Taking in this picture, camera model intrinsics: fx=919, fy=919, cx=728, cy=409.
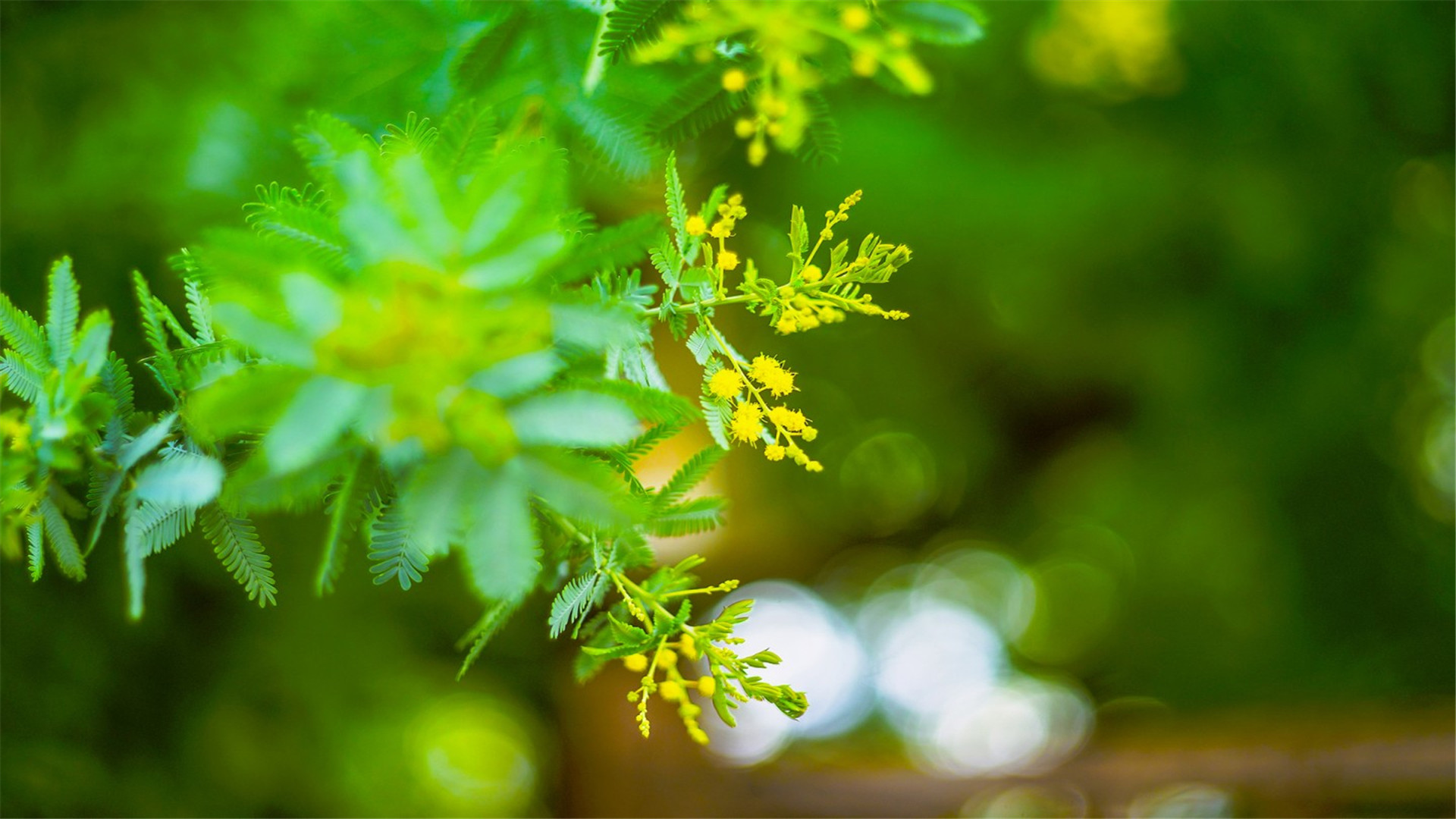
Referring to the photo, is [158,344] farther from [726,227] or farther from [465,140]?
[726,227]

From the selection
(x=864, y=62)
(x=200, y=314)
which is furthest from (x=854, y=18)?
(x=200, y=314)

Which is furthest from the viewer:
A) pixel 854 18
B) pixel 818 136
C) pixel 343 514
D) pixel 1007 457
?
pixel 1007 457

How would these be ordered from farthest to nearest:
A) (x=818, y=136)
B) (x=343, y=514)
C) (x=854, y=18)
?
(x=818, y=136), (x=854, y=18), (x=343, y=514)

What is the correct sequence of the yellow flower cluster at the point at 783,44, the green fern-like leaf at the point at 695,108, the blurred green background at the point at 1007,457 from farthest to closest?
the blurred green background at the point at 1007,457, the green fern-like leaf at the point at 695,108, the yellow flower cluster at the point at 783,44

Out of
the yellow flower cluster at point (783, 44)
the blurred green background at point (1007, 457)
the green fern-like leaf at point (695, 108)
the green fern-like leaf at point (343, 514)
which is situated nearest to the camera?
the green fern-like leaf at point (343, 514)

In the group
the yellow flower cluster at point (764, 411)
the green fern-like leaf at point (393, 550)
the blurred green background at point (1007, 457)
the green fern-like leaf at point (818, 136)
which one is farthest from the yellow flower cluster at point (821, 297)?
the blurred green background at point (1007, 457)

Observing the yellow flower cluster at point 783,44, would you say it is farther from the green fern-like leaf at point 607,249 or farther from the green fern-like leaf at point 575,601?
the green fern-like leaf at point 575,601

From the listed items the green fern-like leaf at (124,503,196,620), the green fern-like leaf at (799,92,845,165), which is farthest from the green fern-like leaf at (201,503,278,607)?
the green fern-like leaf at (799,92,845,165)
